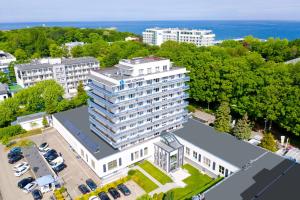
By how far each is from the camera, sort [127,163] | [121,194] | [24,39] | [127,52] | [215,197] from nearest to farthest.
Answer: [215,197] < [121,194] < [127,163] < [127,52] < [24,39]

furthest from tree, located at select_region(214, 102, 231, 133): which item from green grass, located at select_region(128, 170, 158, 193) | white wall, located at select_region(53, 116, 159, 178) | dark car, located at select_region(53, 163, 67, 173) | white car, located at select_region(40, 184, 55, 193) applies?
white car, located at select_region(40, 184, 55, 193)

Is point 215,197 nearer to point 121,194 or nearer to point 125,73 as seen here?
point 121,194

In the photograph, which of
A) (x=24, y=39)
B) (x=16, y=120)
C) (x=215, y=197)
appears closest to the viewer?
(x=215, y=197)

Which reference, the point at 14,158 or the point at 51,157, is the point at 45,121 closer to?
the point at 14,158

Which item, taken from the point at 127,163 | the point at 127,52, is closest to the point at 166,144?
the point at 127,163

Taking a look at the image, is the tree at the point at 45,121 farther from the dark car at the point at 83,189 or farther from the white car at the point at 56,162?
the dark car at the point at 83,189

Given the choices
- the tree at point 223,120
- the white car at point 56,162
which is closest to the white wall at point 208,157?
the tree at point 223,120

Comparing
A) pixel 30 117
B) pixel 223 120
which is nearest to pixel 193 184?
pixel 223 120
